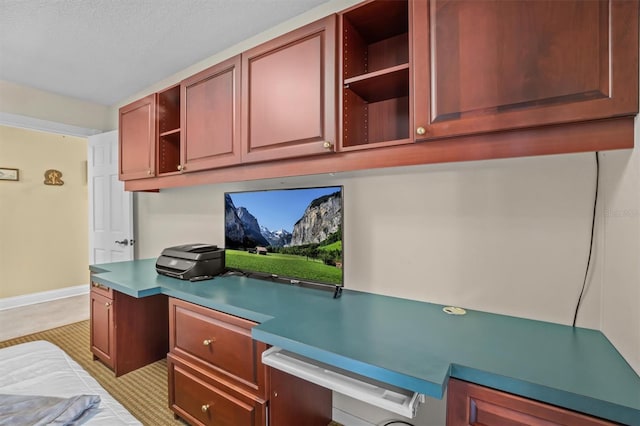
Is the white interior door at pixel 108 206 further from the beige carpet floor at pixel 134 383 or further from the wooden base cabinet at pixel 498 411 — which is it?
the wooden base cabinet at pixel 498 411

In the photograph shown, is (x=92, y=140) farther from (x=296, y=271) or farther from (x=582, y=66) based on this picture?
(x=582, y=66)

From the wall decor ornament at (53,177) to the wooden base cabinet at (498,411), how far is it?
5.61 metres

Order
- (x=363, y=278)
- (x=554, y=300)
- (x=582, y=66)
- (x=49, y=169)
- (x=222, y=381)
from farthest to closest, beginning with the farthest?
(x=49, y=169), (x=363, y=278), (x=222, y=381), (x=554, y=300), (x=582, y=66)

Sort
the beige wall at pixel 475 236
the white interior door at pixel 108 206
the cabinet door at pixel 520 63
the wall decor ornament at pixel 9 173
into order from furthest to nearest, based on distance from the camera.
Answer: the wall decor ornament at pixel 9 173
the white interior door at pixel 108 206
the beige wall at pixel 475 236
the cabinet door at pixel 520 63

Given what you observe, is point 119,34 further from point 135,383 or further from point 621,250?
point 621,250

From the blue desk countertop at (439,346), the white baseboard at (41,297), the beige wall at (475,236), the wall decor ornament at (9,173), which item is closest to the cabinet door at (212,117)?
the beige wall at (475,236)

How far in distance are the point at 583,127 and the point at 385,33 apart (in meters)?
1.02

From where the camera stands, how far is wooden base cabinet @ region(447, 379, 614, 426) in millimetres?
770

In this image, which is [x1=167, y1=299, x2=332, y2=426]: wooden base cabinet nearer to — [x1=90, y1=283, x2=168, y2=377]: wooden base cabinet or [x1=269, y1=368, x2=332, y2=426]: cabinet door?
[x1=269, y1=368, x2=332, y2=426]: cabinet door

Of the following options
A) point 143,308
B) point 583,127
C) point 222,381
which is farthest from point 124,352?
point 583,127

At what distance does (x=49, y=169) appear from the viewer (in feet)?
14.2

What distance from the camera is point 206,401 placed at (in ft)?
5.09

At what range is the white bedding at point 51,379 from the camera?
37.1 inches

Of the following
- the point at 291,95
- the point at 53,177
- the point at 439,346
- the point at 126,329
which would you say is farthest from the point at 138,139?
the point at 53,177
